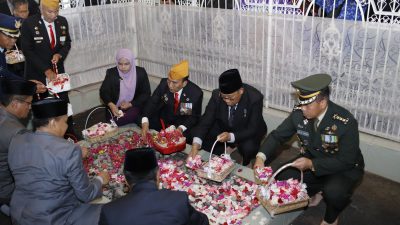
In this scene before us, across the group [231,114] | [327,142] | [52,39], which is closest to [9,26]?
[52,39]

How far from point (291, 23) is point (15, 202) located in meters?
3.55

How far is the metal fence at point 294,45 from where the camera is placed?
4.08m

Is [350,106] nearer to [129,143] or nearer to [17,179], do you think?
[129,143]

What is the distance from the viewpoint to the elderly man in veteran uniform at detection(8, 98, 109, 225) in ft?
8.57

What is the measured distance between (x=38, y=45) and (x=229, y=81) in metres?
2.72

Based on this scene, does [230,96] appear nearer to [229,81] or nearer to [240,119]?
[229,81]

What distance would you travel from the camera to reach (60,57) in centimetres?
512

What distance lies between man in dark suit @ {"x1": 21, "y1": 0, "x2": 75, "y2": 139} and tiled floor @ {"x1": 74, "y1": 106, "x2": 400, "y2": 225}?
3.54 m

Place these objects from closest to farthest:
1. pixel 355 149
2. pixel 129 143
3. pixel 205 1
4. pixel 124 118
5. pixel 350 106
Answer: pixel 355 149, pixel 129 143, pixel 350 106, pixel 124 118, pixel 205 1

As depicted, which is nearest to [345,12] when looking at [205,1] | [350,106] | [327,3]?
[327,3]

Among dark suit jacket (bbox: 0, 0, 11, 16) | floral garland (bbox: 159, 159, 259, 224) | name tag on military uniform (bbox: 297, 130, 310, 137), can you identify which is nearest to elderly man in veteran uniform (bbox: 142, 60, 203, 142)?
floral garland (bbox: 159, 159, 259, 224)

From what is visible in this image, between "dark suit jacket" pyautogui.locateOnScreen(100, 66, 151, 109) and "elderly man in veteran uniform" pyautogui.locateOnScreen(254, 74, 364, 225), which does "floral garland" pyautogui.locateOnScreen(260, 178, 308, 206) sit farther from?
"dark suit jacket" pyautogui.locateOnScreen(100, 66, 151, 109)

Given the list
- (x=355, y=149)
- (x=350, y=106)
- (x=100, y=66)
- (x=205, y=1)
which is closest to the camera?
(x=355, y=149)

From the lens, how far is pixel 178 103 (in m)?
4.60
